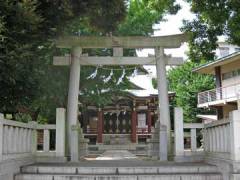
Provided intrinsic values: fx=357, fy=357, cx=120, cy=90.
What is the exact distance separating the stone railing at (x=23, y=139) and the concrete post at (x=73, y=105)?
30.5 inches

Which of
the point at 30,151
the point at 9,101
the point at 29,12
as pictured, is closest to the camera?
the point at 29,12

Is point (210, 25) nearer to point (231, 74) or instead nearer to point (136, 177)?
point (136, 177)

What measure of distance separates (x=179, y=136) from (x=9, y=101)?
17.7 ft

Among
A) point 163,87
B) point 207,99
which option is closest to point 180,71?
point 207,99

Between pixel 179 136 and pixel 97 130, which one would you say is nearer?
pixel 179 136

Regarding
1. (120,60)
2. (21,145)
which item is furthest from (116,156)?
(21,145)

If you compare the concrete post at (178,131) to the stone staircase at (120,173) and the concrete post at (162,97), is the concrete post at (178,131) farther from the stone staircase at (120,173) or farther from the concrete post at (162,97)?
the stone staircase at (120,173)

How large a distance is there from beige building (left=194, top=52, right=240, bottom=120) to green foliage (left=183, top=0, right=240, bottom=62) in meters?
19.4

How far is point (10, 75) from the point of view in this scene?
7.89m

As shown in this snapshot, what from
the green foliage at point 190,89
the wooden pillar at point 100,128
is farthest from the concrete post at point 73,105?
the green foliage at point 190,89

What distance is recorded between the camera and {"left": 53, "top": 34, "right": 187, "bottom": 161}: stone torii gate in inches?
496

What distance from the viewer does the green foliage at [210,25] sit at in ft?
30.5

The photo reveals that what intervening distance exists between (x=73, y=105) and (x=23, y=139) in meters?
3.17

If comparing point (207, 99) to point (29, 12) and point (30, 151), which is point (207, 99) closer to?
point (30, 151)
